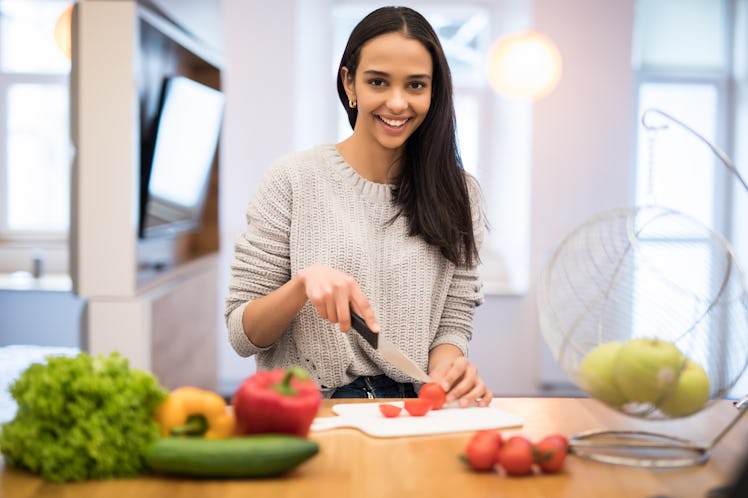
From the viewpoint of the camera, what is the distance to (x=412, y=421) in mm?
1620

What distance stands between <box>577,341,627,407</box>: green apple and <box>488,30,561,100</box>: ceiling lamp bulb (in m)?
4.25

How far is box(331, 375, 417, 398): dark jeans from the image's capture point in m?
2.10

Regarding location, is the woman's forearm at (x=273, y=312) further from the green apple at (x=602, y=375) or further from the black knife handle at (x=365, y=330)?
the green apple at (x=602, y=375)

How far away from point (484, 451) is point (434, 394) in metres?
0.38

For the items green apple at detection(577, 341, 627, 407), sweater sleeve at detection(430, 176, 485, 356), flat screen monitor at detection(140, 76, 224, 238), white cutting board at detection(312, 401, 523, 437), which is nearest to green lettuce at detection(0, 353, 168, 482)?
white cutting board at detection(312, 401, 523, 437)

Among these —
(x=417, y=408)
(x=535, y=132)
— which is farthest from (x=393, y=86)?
(x=535, y=132)

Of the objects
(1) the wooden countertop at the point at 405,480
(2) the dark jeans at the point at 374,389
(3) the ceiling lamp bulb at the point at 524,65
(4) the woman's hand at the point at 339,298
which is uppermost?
(3) the ceiling lamp bulb at the point at 524,65

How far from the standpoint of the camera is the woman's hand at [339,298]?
1633 mm

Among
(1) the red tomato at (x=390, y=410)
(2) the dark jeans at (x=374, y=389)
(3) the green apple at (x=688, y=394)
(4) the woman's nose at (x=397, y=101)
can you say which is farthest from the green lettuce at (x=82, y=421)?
(4) the woman's nose at (x=397, y=101)

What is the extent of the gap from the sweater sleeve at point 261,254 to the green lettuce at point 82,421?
0.75 metres

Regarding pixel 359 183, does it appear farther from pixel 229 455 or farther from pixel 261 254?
pixel 229 455

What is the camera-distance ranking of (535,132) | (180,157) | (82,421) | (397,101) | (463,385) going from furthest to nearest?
(535,132) → (180,157) → (397,101) → (463,385) → (82,421)

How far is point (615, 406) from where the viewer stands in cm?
138

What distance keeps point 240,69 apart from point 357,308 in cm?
432
